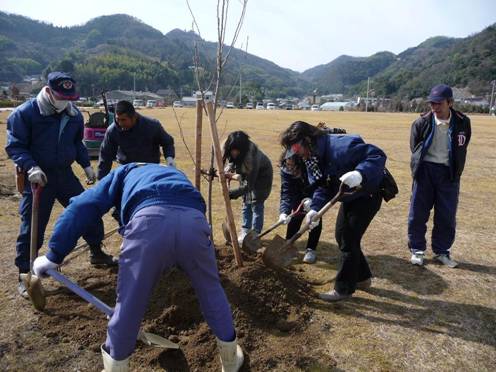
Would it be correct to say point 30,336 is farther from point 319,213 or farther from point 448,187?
point 448,187

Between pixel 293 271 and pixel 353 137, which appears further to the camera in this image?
pixel 293 271

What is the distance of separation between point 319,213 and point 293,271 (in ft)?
4.11

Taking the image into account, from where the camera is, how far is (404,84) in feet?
383

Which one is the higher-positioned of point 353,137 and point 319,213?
point 353,137

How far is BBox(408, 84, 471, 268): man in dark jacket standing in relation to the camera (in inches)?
177

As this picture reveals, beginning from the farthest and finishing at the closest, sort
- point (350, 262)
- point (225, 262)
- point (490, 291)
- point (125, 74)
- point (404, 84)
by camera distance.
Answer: point (125, 74) < point (404, 84) < point (225, 262) < point (490, 291) < point (350, 262)

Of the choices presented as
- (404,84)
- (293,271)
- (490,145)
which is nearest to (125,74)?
(404,84)

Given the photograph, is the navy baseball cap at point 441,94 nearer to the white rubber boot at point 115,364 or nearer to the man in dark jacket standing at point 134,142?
the man in dark jacket standing at point 134,142

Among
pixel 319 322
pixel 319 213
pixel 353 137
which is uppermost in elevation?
pixel 353 137

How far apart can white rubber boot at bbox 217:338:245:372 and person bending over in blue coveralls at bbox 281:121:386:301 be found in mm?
1472

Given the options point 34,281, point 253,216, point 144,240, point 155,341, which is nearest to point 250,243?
point 253,216

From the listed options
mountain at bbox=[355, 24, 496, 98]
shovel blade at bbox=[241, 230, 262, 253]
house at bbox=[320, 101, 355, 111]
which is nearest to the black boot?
shovel blade at bbox=[241, 230, 262, 253]

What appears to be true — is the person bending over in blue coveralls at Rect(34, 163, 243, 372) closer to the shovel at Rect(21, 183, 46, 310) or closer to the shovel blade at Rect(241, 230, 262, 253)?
the shovel at Rect(21, 183, 46, 310)

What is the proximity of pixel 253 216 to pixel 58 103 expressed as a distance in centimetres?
258
